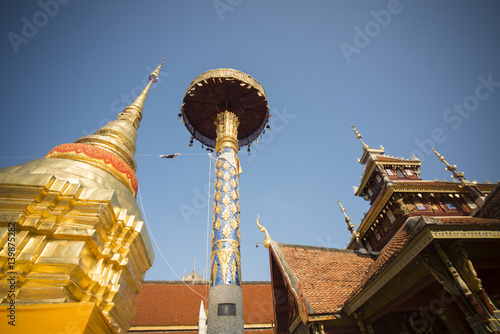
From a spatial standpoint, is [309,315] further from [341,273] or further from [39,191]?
[39,191]

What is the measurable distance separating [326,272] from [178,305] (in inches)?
459

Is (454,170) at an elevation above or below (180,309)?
above

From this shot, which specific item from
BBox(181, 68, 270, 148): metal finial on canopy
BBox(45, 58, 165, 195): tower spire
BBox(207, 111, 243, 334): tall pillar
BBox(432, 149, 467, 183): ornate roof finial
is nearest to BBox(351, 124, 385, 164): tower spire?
BBox(432, 149, 467, 183): ornate roof finial

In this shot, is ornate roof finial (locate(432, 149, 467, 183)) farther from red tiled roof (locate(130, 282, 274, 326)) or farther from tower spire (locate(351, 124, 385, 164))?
red tiled roof (locate(130, 282, 274, 326))

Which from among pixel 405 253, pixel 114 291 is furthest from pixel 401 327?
pixel 114 291

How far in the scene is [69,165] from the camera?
4.57 meters

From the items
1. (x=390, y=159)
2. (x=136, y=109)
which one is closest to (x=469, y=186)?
Answer: (x=390, y=159)

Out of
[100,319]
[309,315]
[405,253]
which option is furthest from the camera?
[309,315]

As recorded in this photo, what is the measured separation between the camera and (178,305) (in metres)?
16.0

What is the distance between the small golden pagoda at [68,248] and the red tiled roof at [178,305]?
11114 millimetres

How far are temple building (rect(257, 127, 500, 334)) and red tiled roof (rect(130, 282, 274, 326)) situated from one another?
7.80 meters

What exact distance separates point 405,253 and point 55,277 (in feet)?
18.7

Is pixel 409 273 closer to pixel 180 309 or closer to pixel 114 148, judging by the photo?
pixel 114 148

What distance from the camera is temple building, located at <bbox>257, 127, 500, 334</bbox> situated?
4.46m
